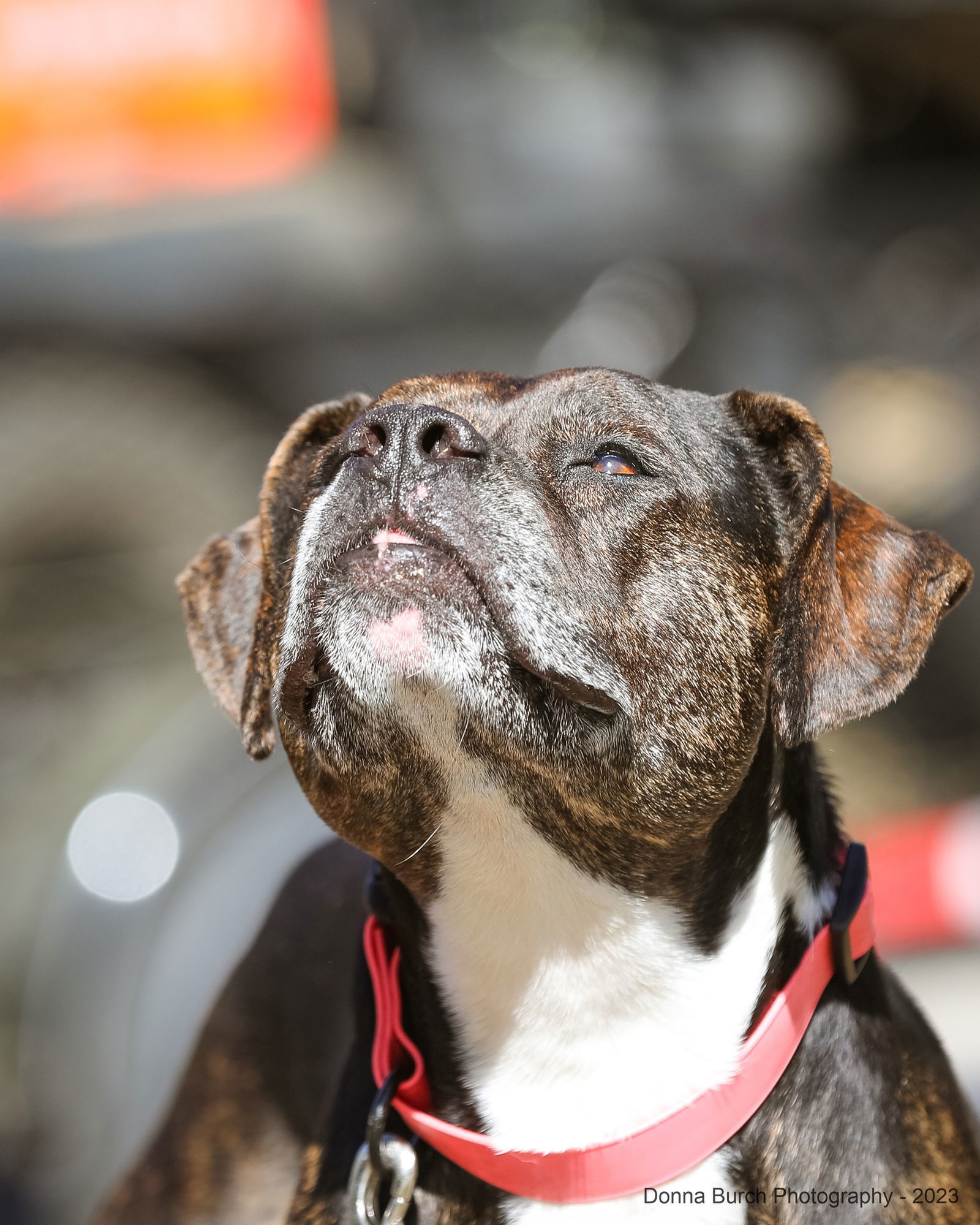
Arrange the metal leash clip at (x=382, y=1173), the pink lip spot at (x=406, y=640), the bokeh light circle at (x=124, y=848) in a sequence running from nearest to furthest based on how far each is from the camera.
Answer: the pink lip spot at (x=406, y=640), the metal leash clip at (x=382, y=1173), the bokeh light circle at (x=124, y=848)

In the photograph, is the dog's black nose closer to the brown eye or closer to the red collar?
the brown eye

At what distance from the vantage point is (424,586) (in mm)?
2086

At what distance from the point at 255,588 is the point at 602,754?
0.88m

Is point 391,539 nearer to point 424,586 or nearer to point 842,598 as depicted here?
point 424,586

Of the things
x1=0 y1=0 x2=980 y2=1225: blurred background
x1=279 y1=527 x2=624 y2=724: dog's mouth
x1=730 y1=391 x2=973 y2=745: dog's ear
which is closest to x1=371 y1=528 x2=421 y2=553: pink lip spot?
x1=279 y1=527 x2=624 y2=724: dog's mouth

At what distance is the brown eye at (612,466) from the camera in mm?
2369

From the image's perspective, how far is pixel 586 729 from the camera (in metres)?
2.18

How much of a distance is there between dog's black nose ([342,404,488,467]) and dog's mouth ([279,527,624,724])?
122 mm

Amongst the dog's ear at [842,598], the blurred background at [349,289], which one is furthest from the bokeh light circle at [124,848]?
the dog's ear at [842,598]

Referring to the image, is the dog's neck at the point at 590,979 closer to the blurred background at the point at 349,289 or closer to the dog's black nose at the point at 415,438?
the dog's black nose at the point at 415,438

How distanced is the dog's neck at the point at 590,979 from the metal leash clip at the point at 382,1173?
171 mm

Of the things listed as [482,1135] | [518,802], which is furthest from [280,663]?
[482,1135]

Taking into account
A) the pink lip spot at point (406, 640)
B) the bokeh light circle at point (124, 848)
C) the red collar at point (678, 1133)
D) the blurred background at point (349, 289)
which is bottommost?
the red collar at point (678, 1133)

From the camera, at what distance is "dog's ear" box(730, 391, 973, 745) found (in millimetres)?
2305
